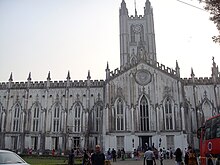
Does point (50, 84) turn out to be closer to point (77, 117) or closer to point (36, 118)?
point (36, 118)

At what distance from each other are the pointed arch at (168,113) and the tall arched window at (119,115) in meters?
7.00

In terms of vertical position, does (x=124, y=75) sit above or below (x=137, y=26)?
below

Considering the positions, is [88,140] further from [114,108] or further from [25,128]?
[25,128]

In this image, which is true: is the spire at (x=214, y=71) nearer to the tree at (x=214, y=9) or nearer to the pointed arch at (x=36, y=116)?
the pointed arch at (x=36, y=116)

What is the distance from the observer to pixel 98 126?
147 feet

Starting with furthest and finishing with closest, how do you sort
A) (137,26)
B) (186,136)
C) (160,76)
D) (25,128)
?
(137,26)
(25,128)
(160,76)
(186,136)

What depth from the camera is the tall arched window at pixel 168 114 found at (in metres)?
40.2

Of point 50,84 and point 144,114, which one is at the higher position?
point 50,84

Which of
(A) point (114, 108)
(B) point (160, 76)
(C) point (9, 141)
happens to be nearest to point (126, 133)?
(A) point (114, 108)

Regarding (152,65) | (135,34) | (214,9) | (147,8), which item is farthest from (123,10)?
(214,9)

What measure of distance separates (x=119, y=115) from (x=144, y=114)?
4.16 metres

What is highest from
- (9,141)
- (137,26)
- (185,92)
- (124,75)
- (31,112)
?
(137,26)

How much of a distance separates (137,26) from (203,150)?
54.8 m

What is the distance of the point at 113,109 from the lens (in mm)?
41438
